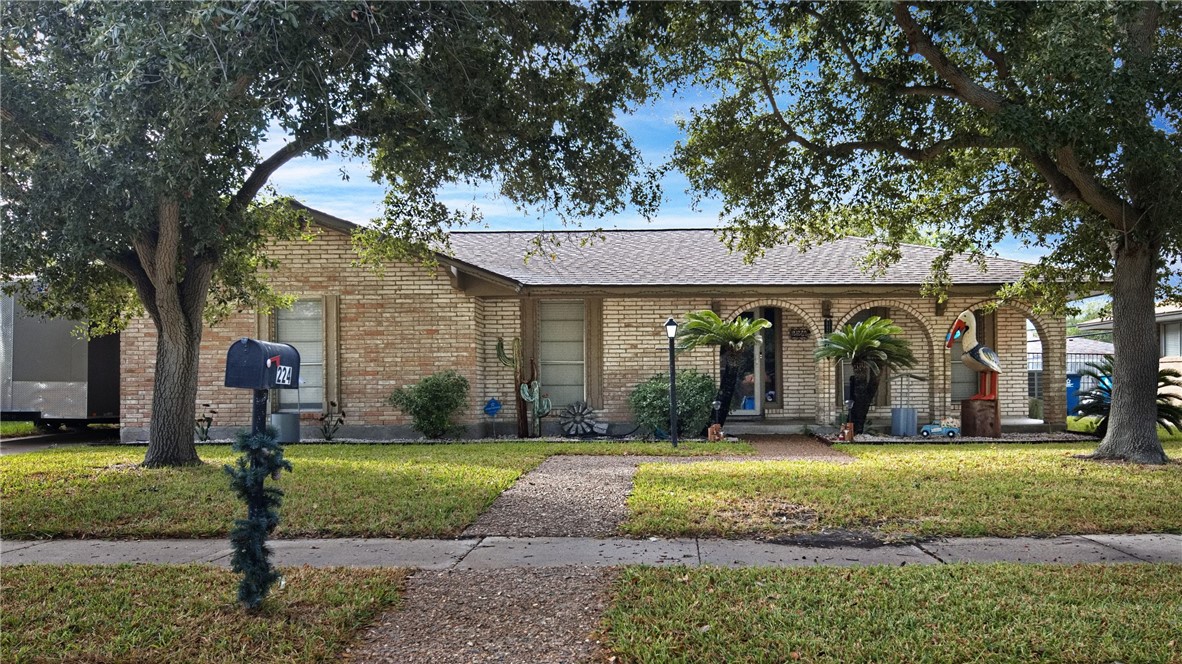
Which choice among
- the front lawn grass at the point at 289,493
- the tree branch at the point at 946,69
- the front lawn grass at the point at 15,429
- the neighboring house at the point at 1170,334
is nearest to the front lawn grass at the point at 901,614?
the front lawn grass at the point at 289,493

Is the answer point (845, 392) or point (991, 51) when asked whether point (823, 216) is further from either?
point (845, 392)

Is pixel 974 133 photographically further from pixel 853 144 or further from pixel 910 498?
pixel 910 498

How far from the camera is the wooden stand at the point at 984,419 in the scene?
603 inches

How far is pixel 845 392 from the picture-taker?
56.5 ft

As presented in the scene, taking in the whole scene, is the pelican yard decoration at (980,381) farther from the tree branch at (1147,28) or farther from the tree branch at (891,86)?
the tree branch at (1147,28)

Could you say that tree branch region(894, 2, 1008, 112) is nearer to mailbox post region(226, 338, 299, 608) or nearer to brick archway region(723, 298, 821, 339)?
brick archway region(723, 298, 821, 339)

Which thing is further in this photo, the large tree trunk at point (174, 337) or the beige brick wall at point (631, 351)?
the beige brick wall at point (631, 351)

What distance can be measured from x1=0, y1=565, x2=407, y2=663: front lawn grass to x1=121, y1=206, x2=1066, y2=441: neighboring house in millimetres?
9338

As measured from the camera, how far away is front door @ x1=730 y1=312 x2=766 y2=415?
16938 mm

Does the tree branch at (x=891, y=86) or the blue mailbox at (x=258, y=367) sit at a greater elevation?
the tree branch at (x=891, y=86)

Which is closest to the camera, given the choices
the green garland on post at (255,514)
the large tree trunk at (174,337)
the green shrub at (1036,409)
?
the green garland on post at (255,514)

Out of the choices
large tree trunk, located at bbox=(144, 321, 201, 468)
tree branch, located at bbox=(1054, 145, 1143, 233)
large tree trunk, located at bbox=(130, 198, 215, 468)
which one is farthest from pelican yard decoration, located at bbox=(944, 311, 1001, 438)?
large tree trunk, located at bbox=(144, 321, 201, 468)

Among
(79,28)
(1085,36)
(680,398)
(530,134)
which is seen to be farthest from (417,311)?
(1085,36)

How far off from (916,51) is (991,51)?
1.10 m
